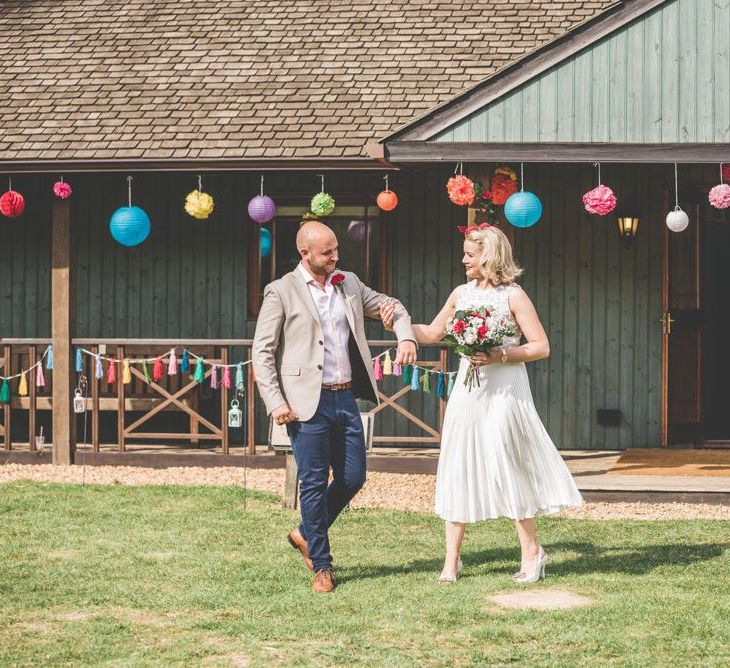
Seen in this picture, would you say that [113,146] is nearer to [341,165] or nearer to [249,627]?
[341,165]

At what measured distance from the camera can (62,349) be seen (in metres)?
12.0

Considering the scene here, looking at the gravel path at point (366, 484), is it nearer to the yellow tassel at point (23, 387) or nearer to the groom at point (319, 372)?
the yellow tassel at point (23, 387)

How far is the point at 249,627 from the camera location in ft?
19.3

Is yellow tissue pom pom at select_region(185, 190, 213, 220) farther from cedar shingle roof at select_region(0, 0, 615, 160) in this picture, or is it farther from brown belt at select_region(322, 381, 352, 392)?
brown belt at select_region(322, 381, 352, 392)

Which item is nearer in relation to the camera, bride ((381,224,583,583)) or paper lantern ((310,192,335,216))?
bride ((381,224,583,583))

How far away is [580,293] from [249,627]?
25.4 feet

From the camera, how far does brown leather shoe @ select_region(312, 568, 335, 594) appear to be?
261 inches

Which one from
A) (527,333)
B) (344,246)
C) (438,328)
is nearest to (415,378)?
(344,246)

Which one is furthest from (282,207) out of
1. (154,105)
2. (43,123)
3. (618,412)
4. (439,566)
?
(439,566)

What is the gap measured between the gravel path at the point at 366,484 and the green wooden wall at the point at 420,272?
6.38 ft

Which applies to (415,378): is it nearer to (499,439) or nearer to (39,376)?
(39,376)

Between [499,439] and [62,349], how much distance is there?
6.22 metres

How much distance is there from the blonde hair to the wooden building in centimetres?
396

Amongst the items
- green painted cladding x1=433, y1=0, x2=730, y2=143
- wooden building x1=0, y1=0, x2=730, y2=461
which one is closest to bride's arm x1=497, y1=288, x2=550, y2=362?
green painted cladding x1=433, y1=0, x2=730, y2=143
